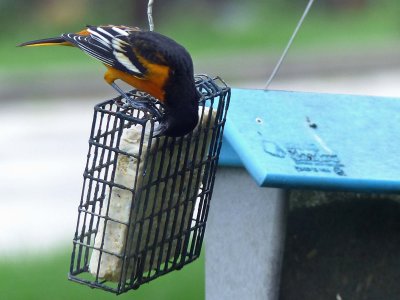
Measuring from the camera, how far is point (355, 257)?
441cm

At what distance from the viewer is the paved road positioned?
27.0 ft

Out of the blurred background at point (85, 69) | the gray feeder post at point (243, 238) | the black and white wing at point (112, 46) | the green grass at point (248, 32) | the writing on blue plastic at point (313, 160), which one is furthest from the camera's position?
the green grass at point (248, 32)

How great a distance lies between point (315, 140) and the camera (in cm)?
420

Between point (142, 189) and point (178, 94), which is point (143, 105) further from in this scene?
point (142, 189)

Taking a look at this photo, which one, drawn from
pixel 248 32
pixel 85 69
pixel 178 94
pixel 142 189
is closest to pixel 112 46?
pixel 178 94

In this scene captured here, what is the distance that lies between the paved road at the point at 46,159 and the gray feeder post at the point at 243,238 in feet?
8.21

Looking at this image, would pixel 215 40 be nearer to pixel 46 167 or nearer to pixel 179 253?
pixel 46 167

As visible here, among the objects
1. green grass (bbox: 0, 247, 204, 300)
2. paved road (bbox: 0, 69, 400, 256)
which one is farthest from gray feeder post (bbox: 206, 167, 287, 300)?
Answer: paved road (bbox: 0, 69, 400, 256)

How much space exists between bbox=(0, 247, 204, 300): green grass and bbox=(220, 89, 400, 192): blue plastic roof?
178cm

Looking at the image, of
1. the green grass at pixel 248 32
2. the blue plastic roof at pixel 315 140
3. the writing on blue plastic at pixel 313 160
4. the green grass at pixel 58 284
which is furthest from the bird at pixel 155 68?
the green grass at pixel 248 32

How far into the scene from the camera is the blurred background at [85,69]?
8.75 meters

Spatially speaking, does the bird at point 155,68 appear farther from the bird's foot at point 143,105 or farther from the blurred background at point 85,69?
the blurred background at point 85,69

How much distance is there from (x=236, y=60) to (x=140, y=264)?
1108cm

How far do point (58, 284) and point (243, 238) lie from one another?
1959mm
